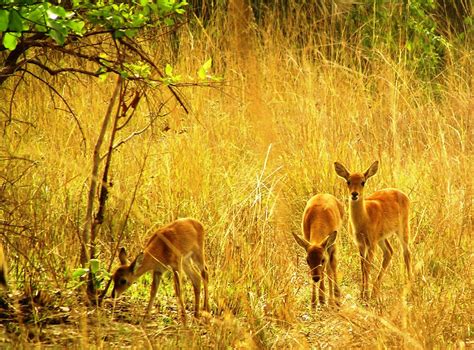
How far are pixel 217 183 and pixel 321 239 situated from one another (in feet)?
4.80

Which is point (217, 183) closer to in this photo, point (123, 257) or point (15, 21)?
point (123, 257)

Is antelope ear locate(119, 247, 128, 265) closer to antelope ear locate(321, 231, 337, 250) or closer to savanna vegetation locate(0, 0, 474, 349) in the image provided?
savanna vegetation locate(0, 0, 474, 349)

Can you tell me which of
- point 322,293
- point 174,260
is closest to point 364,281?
point 322,293

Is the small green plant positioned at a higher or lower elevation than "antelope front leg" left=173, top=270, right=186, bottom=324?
higher

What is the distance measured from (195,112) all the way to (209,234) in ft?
7.51

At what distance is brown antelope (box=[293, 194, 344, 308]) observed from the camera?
658 cm

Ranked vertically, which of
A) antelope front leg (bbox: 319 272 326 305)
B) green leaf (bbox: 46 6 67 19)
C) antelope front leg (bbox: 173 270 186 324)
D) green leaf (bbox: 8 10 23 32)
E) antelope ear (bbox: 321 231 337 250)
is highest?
green leaf (bbox: 46 6 67 19)

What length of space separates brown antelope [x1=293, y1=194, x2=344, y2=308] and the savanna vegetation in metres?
0.13

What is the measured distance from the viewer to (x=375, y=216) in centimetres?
732

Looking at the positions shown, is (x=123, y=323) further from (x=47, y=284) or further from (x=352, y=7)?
(x=352, y=7)

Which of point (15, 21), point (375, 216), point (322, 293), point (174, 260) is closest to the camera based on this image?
point (15, 21)

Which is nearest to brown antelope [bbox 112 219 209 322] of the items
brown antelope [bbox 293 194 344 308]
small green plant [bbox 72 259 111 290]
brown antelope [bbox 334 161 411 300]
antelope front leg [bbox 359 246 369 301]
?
small green plant [bbox 72 259 111 290]

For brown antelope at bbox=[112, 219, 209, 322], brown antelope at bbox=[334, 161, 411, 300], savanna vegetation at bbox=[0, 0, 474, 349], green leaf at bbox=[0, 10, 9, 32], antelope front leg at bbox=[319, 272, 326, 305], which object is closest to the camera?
green leaf at bbox=[0, 10, 9, 32]

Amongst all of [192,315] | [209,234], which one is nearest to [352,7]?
[209,234]
